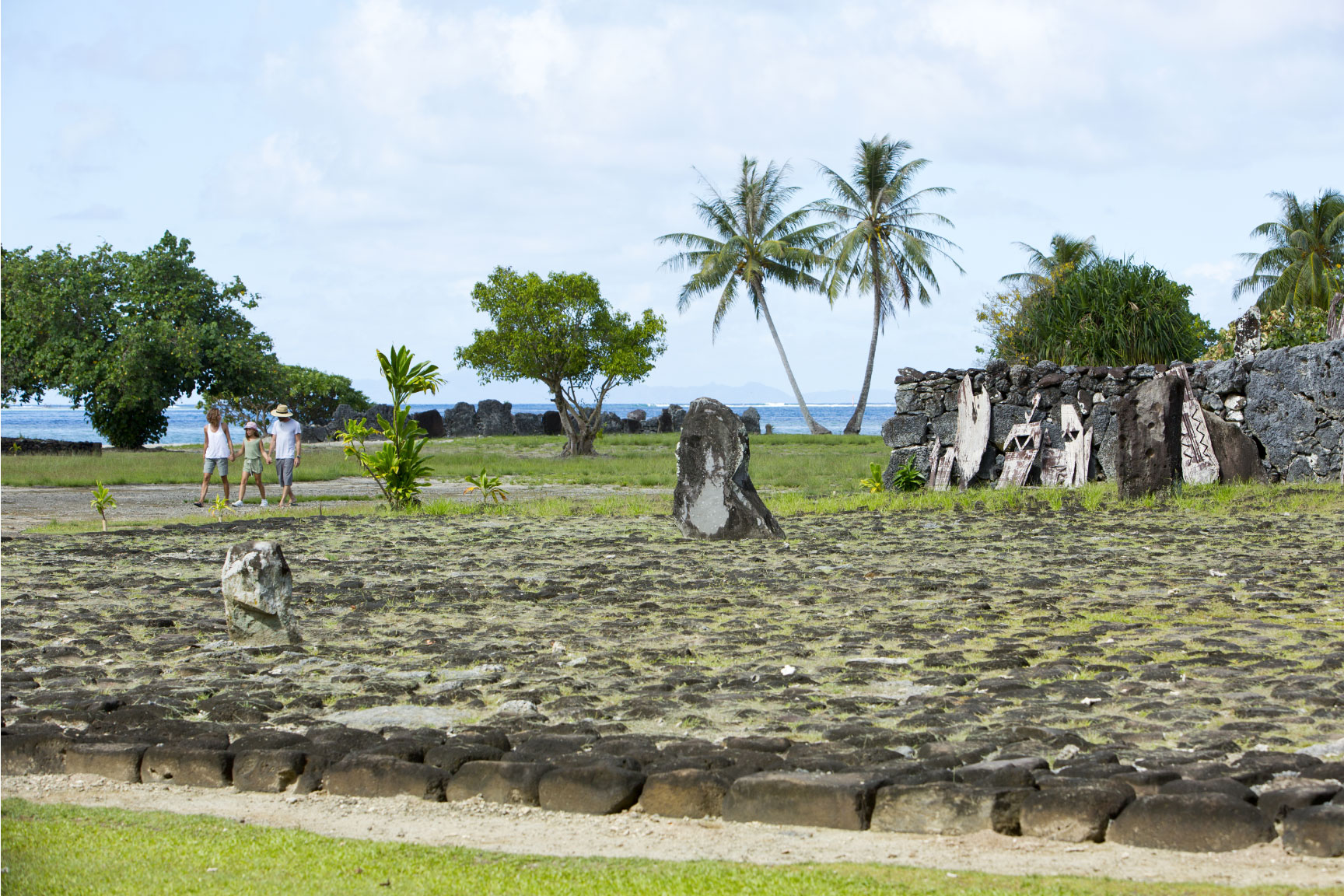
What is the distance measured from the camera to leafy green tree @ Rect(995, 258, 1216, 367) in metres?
28.8

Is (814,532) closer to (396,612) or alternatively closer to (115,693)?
(396,612)

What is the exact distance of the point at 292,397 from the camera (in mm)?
45594

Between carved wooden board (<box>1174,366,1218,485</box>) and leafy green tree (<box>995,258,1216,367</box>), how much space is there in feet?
37.5

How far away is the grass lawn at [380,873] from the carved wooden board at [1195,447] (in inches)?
564

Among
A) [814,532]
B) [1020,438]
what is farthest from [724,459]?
[1020,438]

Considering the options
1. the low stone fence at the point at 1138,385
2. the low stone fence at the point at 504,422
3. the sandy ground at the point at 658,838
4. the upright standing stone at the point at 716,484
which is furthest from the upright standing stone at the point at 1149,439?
the low stone fence at the point at 504,422

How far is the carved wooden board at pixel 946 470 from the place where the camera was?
1814 cm

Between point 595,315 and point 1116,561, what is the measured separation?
2617 cm

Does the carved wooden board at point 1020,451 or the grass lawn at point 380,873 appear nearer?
the grass lawn at point 380,873

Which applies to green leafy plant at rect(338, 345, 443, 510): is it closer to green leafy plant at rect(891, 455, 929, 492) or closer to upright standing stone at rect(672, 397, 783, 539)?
upright standing stone at rect(672, 397, 783, 539)

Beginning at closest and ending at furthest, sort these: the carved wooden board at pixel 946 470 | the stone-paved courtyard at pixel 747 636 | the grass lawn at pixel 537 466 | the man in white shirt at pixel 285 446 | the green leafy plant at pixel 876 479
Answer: the stone-paved courtyard at pixel 747 636 < the man in white shirt at pixel 285 446 < the carved wooden board at pixel 946 470 < the green leafy plant at pixel 876 479 < the grass lawn at pixel 537 466

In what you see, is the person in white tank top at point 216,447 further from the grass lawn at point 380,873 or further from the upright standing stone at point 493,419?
the upright standing stone at point 493,419

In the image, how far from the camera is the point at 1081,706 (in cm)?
526

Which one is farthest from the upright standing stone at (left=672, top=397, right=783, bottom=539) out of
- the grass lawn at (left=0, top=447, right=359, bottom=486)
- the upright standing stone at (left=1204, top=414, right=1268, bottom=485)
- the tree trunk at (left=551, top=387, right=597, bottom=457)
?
the tree trunk at (left=551, top=387, right=597, bottom=457)
